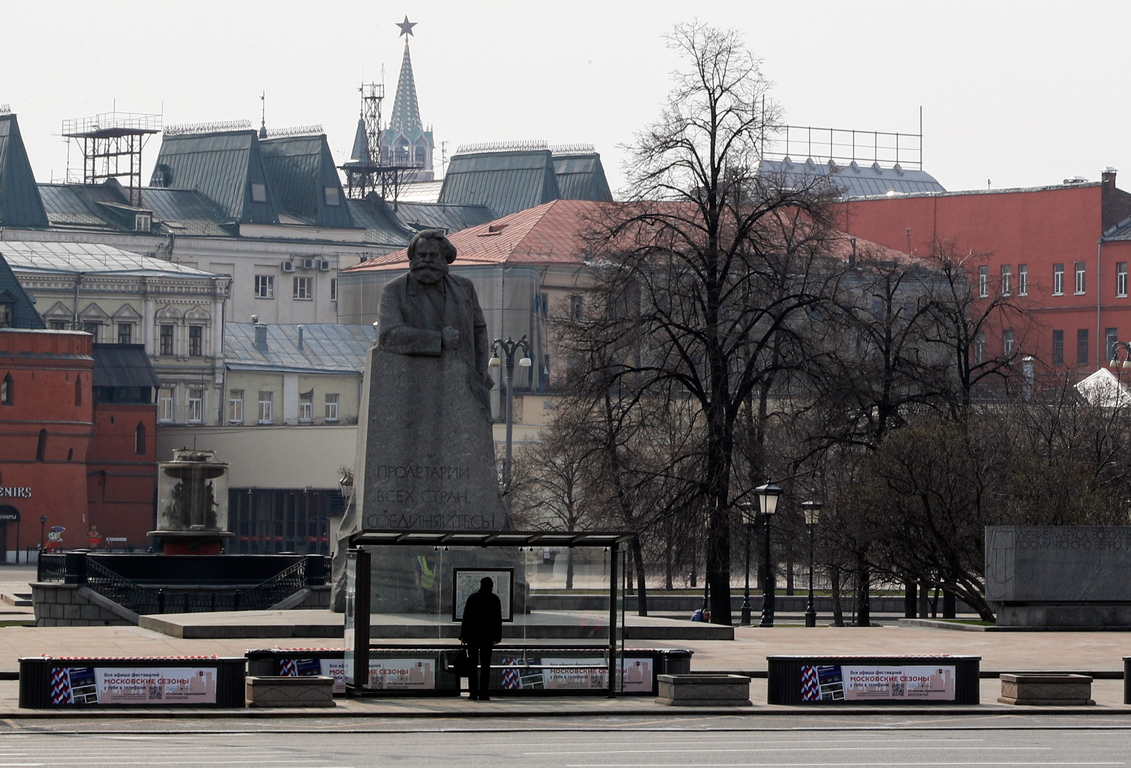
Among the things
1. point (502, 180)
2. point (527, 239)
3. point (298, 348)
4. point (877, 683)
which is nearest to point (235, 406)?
point (298, 348)

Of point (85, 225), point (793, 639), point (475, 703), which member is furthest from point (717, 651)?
point (85, 225)

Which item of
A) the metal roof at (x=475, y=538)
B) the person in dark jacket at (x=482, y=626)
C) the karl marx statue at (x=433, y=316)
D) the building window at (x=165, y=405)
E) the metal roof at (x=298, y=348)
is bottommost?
the person in dark jacket at (x=482, y=626)

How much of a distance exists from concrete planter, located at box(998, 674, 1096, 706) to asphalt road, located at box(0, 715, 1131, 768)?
30.5 inches

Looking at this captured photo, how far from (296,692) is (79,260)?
343 ft

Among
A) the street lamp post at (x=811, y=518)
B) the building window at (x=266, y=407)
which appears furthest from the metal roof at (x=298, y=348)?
the street lamp post at (x=811, y=518)

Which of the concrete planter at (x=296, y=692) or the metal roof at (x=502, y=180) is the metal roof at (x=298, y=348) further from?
the concrete planter at (x=296, y=692)

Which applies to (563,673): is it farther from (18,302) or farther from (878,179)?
(878,179)

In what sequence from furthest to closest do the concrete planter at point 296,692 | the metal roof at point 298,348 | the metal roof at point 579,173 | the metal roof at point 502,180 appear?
the metal roof at point 579,173, the metal roof at point 502,180, the metal roof at point 298,348, the concrete planter at point 296,692

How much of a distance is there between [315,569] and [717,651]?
45.7ft

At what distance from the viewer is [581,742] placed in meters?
22.1

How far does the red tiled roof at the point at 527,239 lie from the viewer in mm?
121375

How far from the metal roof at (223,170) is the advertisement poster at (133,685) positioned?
12829 cm

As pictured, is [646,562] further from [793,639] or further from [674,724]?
[674,724]

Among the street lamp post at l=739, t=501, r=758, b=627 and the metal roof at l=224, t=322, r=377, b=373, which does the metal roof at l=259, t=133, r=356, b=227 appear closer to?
the metal roof at l=224, t=322, r=377, b=373
